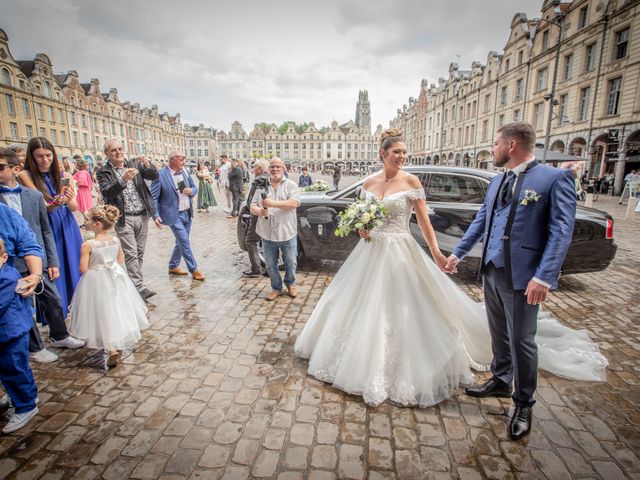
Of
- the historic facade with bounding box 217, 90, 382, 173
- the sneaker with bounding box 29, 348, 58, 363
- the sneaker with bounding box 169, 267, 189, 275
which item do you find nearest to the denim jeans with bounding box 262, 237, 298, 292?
the sneaker with bounding box 169, 267, 189, 275

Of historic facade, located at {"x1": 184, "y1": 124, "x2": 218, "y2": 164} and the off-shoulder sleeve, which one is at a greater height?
historic facade, located at {"x1": 184, "y1": 124, "x2": 218, "y2": 164}

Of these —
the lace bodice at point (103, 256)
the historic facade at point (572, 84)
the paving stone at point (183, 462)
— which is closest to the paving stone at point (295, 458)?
the paving stone at point (183, 462)

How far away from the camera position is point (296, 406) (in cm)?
287

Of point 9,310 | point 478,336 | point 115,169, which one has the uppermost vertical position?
point 115,169

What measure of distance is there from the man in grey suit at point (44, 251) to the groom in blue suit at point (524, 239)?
417 cm

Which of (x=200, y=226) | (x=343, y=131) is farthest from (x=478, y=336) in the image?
(x=343, y=131)

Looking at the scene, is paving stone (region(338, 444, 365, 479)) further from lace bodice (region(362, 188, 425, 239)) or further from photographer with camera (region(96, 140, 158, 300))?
photographer with camera (region(96, 140, 158, 300))

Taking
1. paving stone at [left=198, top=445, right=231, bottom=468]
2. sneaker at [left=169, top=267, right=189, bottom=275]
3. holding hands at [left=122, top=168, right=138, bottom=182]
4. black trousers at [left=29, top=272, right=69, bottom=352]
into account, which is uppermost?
holding hands at [left=122, top=168, right=138, bottom=182]

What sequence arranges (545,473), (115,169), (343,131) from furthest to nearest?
1. (343,131)
2. (115,169)
3. (545,473)

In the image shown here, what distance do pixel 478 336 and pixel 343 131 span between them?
120611mm

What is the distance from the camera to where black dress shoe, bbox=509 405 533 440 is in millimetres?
2494

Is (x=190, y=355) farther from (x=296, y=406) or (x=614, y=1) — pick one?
(x=614, y=1)

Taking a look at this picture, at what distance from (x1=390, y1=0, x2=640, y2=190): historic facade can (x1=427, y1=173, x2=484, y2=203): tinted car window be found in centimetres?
1582

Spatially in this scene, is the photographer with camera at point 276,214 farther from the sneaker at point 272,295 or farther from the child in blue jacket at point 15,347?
the child in blue jacket at point 15,347
